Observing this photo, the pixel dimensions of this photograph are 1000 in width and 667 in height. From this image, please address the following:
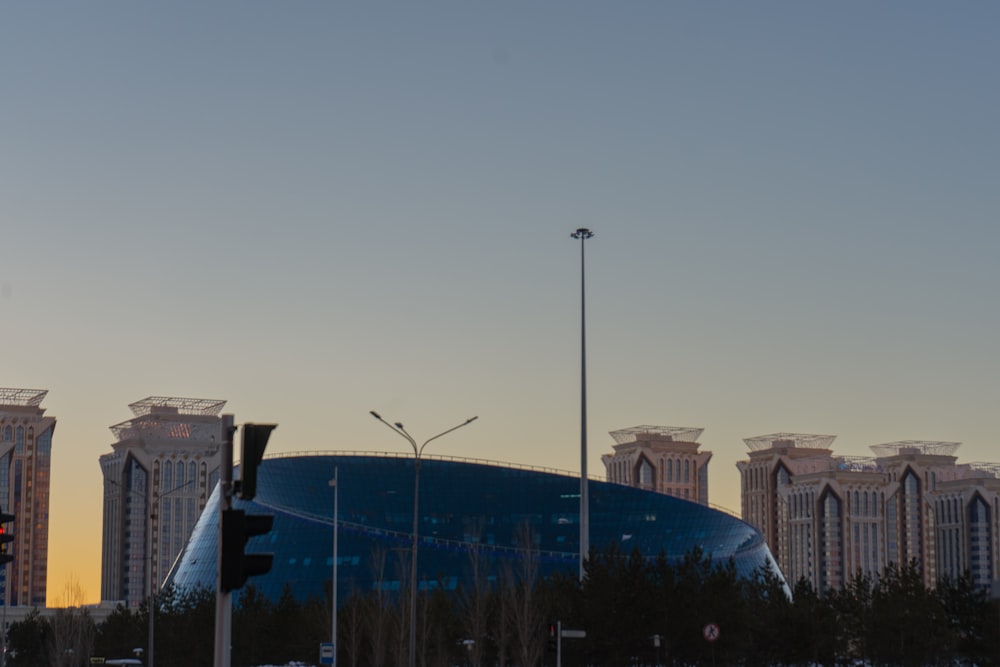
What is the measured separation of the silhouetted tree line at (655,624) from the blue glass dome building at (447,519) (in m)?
26.4

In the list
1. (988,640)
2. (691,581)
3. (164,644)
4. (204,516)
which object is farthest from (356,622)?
(204,516)

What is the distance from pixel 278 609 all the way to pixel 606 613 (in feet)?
98.4

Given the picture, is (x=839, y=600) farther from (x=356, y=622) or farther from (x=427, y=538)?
(x=427, y=538)

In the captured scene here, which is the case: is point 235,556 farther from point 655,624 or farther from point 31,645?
point 31,645

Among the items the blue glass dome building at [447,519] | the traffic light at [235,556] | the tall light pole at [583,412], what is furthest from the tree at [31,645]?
the traffic light at [235,556]

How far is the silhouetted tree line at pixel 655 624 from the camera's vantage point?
65.1 m

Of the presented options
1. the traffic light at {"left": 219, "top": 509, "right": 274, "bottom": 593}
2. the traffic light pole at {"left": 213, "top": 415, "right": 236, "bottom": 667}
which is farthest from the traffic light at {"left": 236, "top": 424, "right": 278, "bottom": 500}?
the traffic light pole at {"left": 213, "top": 415, "right": 236, "bottom": 667}

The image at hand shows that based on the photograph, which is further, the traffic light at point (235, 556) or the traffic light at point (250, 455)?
the traffic light at point (250, 455)

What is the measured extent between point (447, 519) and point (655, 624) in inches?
2212

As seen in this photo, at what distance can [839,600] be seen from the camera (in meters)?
72.0

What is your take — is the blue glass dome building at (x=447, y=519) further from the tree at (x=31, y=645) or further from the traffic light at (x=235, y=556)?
the traffic light at (x=235, y=556)

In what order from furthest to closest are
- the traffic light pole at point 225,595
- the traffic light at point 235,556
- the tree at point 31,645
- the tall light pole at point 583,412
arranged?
1. the tree at point 31,645
2. the tall light pole at point 583,412
3. the traffic light pole at point 225,595
4. the traffic light at point 235,556

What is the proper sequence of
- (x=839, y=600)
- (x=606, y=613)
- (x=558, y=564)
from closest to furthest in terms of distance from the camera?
(x=606, y=613) → (x=839, y=600) → (x=558, y=564)

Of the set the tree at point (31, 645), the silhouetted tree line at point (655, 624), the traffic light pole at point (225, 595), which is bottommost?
the tree at point (31, 645)
